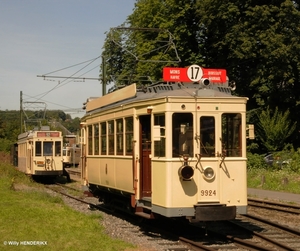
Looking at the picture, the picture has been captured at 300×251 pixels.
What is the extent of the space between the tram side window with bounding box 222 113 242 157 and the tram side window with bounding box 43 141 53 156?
20585 millimetres

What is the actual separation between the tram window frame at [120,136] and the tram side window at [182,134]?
96.2 inches

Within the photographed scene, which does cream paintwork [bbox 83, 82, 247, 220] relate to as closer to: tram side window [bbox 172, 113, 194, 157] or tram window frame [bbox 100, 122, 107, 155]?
tram side window [bbox 172, 113, 194, 157]

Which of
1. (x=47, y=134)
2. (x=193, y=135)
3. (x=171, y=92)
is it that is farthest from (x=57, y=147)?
(x=193, y=135)

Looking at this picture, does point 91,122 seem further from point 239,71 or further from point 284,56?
point 239,71

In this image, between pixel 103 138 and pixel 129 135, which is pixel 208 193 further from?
pixel 103 138

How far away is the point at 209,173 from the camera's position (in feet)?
37.7

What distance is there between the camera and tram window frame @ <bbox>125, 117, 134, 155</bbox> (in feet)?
42.5

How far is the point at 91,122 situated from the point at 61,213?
3.35 meters

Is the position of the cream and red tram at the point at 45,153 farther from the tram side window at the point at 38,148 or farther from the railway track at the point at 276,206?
the railway track at the point at 276,206

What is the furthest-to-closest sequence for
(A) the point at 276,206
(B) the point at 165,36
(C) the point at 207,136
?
(B) the point at 165,36, (A) the point at 276,206, (C) the point at 207,136

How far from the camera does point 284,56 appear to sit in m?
34.2

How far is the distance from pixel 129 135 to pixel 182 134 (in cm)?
192

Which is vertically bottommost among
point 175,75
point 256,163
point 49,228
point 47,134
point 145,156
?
point 49,228

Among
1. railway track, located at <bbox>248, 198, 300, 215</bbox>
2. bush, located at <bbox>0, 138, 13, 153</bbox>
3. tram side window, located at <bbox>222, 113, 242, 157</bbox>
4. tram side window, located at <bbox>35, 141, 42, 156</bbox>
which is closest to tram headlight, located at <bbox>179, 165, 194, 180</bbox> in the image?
tram side window, located at <bbox>222, 113, 242, 157</bbox>
